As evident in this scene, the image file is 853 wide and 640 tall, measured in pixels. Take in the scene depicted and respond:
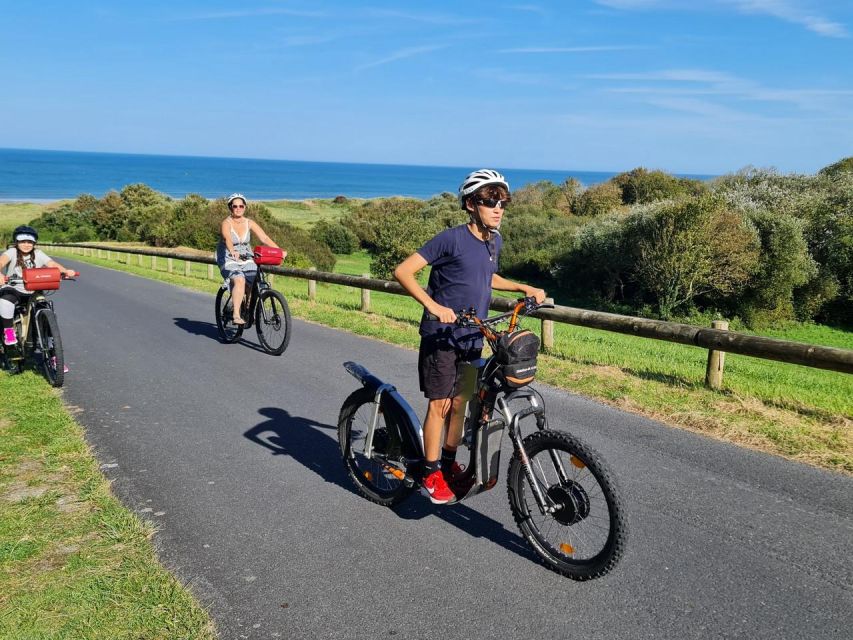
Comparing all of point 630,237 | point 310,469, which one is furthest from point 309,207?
point 310,469

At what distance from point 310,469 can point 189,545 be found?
140cm

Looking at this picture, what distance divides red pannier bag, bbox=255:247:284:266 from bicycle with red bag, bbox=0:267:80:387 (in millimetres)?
2444

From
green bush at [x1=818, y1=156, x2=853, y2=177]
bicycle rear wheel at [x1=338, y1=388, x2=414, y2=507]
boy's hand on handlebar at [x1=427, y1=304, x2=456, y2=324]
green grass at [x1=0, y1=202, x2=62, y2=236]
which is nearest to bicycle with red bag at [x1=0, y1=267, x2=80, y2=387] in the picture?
bicycle rear wheel at [x1=338, y1=388, x2=414, y2=507]

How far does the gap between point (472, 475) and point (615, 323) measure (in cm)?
506

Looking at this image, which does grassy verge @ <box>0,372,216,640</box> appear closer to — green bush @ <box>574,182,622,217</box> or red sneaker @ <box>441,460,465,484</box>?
red sneaker @ <box>441,460,465,484</box>

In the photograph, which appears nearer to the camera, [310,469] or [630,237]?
[310,469]

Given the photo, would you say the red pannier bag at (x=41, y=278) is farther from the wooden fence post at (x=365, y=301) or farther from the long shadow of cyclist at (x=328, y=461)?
the wooden fence post at (x=365, y=301)

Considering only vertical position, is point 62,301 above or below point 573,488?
below

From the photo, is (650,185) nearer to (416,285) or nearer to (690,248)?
(690,248)

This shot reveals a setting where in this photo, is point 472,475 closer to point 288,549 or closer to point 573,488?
point 573,488

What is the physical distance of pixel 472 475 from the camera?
13.6 feet

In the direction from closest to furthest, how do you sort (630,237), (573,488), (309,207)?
(573,488) < (630,237) < (309,207)

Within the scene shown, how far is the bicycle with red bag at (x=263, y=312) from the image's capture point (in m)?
9.70

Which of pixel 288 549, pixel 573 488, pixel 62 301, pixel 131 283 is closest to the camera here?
pixel 573 488
